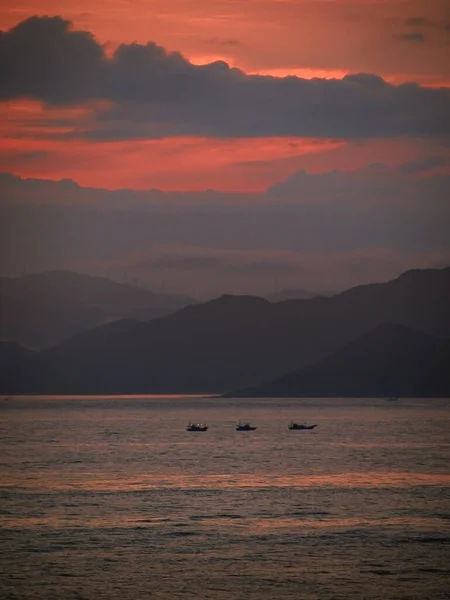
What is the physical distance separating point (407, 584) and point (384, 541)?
14.6 metres

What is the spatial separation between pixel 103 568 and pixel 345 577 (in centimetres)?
1546

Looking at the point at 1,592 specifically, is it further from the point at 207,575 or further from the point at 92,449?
the point at 92,449

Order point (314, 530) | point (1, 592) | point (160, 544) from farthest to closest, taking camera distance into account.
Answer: point (314, 530), point (160, 544), point (1, 592)

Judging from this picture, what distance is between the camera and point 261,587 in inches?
2712

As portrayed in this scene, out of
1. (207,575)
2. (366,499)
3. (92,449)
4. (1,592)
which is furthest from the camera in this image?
(92,449)

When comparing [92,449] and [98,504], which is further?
[92,449]

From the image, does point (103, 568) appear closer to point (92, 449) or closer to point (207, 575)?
point (207, 575)

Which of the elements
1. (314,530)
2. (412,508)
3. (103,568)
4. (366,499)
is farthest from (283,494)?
(103,568)

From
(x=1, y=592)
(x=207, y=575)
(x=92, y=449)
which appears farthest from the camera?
(x=92, y=449)

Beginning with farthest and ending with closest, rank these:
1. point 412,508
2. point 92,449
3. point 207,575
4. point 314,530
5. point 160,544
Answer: point 92,449, point 412,508, point 314,530, point 160,544, point 207,575

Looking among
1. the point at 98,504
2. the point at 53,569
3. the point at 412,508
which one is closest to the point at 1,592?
the point at 53,569

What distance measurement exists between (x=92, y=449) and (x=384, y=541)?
118403 millimetres

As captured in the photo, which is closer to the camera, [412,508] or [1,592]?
[1,592]

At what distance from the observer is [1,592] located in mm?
67750
